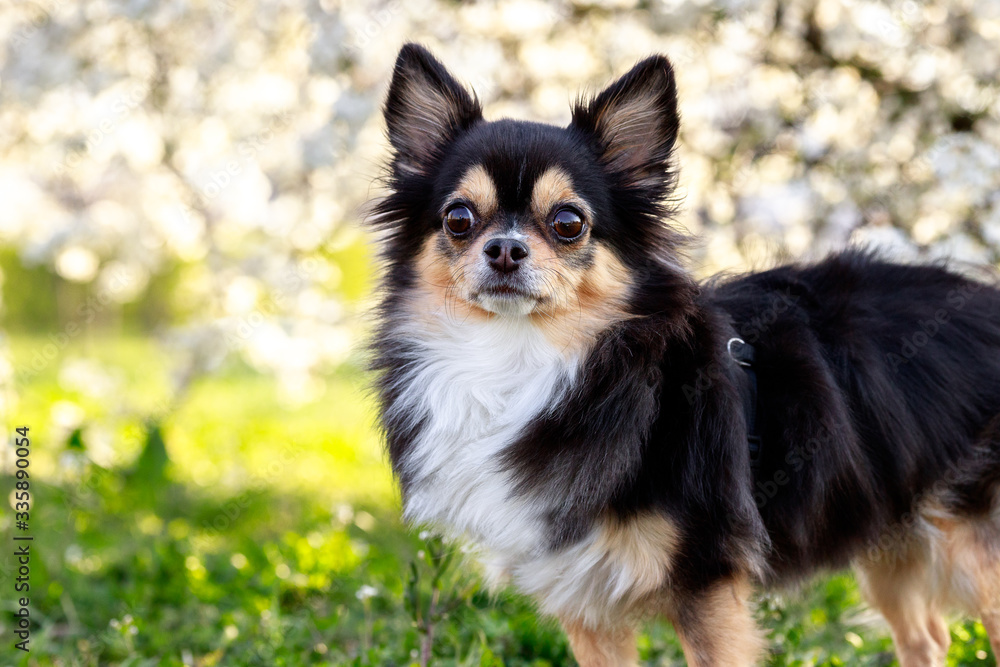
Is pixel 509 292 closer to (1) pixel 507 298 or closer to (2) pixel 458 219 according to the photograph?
(1) pixel 507 298

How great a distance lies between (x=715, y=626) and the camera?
250 cm

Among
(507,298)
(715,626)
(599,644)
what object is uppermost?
(507,298)

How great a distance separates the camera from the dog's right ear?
3.02 metres

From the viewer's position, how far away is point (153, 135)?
5445mm

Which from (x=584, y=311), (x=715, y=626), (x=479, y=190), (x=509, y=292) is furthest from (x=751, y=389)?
(x=479, y=190)

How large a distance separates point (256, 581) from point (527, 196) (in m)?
2.73

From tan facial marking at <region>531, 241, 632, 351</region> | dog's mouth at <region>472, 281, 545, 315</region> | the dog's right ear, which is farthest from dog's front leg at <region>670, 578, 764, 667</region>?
the dog's right ear

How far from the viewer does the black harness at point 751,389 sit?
2707mm

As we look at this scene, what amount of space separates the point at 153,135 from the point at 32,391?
184 inches

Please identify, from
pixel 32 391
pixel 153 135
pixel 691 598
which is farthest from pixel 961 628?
pixel 32 391

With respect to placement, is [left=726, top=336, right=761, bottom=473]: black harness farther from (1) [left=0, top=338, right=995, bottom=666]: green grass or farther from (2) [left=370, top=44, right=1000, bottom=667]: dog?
(1) [left=0, top=338, right=995, bottom=666]: green grass

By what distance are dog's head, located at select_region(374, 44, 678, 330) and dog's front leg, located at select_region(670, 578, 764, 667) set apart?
96 cm

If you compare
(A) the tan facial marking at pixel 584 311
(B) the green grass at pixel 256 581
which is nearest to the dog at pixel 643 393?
(A) the tan facial marking at pixel 584 311

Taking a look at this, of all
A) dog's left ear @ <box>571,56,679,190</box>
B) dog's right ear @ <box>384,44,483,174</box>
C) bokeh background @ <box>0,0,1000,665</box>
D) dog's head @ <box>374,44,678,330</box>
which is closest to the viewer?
dog's head @ <box>374,44,678,330</box>
